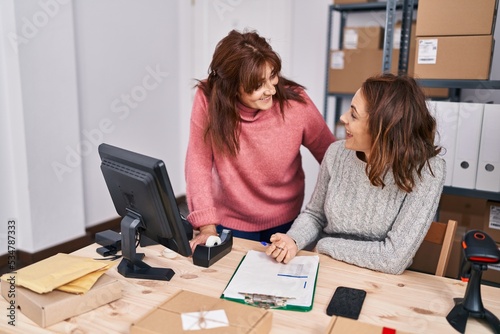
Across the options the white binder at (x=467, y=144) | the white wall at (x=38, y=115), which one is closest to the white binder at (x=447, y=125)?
the white binder at (x=467, y=144)

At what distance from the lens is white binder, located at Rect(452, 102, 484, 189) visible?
1945 mm

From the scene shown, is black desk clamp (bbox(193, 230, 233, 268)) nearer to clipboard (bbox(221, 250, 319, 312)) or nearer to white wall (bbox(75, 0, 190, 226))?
clipboard (bbox(221, 250, 319, 312))

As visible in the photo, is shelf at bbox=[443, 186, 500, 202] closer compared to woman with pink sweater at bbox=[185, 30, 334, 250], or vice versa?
woman with pink sweater at bbox=[185, 30, 334, 250]

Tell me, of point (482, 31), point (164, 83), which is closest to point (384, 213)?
point (482, 31)

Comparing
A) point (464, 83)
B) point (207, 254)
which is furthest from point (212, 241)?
point (464, 83)

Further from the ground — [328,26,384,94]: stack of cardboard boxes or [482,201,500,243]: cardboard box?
[328,26,384,94]: stack of cardboard boxes

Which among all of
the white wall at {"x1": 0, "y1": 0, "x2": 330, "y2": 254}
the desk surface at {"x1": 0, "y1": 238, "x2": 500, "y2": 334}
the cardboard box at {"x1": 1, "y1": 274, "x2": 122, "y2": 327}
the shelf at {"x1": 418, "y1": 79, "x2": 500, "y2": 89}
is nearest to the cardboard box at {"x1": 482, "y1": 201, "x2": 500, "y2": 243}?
the shelf at {"x1": 418, "y1": 79, "x2": 500, "y2": 89}

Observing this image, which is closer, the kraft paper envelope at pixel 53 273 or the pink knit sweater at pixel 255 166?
the kraft paper envelope at pixel 53 273

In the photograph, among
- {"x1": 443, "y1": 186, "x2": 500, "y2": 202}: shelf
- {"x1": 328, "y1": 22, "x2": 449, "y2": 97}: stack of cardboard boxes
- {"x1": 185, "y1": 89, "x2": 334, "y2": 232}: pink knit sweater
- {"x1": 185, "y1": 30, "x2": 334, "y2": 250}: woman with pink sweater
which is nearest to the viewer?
{"x1": 185, "y1": 30, "x2": 334, "y2": 250}: woman with pink sweater

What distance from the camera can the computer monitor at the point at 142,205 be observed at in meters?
1.11

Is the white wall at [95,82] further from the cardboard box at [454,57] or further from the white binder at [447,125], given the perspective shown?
the white binder at [447,125]

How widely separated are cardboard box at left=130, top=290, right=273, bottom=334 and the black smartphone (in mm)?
186

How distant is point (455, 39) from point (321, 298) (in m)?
1.42

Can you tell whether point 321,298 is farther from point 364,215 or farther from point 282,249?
point 364,215
